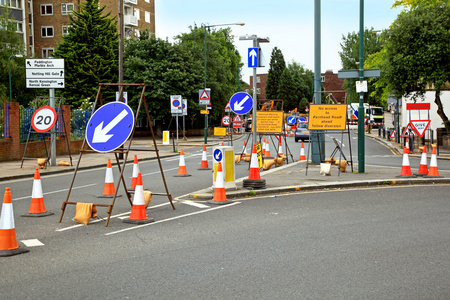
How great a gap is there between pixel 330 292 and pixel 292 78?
119 meters

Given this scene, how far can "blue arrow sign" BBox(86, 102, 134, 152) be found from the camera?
29.6 feet

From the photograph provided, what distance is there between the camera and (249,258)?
6520mm

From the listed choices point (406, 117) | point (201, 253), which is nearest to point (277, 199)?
point (201, 253)

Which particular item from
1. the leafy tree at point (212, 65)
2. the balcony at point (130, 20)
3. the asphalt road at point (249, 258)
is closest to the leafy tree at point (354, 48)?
the leafy tree at point (212, 65)

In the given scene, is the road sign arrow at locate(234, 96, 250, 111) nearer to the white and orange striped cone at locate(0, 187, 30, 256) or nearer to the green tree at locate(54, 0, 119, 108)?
the white and orange striped cone at locate(0, 187, 30, 256)

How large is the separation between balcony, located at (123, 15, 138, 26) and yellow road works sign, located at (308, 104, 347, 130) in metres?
57.9

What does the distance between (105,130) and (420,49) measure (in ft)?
82.1

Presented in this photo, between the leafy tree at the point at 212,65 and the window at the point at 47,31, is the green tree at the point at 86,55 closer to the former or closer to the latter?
the leafy tree at the point at 212,65

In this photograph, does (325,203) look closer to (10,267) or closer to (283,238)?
(283,238)

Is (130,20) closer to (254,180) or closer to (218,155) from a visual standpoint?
(254,180)

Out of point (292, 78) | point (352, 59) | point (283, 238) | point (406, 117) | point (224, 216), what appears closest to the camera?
point (283, 238)

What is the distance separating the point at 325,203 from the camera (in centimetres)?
1084

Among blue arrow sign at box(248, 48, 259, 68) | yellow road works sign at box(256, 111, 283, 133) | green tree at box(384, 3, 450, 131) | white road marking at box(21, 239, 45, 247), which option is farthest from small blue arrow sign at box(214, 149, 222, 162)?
green tree at box(384, 3, 450, 131)

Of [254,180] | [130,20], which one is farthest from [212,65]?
[254,180]
